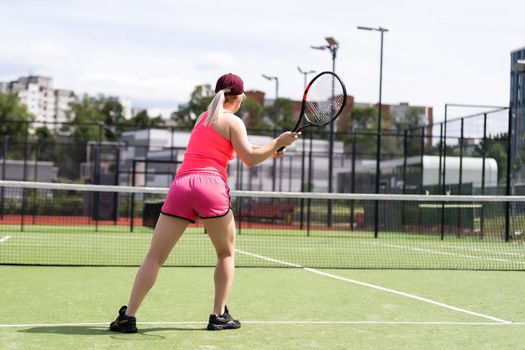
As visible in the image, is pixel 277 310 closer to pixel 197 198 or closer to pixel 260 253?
pixel 197 198

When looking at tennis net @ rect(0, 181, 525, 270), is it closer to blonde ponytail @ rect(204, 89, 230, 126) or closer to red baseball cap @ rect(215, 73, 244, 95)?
red baseball cap @ rect(215, 73, 244, 95)

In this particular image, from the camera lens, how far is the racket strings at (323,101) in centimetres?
730

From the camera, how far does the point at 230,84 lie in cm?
625

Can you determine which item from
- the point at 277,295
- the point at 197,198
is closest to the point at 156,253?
the point at 197,198

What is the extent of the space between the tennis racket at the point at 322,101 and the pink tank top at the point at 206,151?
1.19 m

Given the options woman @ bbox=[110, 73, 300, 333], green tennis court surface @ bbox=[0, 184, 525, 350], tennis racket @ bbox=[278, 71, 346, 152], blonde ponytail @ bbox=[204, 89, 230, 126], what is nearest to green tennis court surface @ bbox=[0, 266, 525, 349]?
green tennis court surface @ bbox=[0, 184, 525, 350]

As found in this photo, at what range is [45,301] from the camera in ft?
26.7

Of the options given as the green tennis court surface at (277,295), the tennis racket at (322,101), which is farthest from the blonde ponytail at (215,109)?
the green tennis court surface at (277,295)

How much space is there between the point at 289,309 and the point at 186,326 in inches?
55.2

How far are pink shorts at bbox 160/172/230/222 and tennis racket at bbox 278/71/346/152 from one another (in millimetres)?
1365

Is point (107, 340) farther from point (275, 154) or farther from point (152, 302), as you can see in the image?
point (152, 302)

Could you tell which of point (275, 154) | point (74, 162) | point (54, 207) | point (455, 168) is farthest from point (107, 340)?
point (74, 162)

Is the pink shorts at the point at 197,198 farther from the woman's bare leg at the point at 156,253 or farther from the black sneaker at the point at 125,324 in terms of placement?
the black sneaker at the point at 125,324

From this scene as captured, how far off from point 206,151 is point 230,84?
1.71ft
